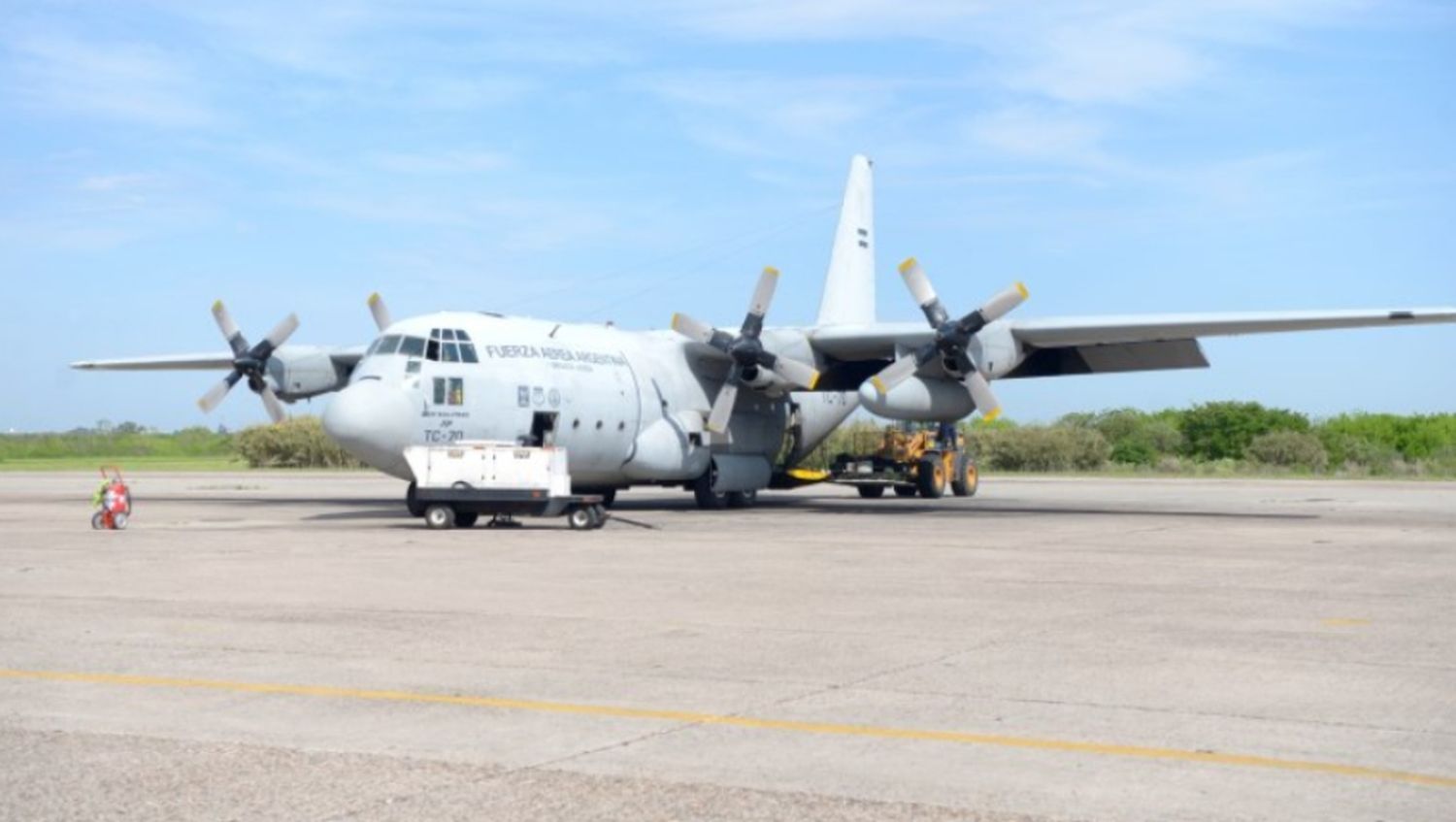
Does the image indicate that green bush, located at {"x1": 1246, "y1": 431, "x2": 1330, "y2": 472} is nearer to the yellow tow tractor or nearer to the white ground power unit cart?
the yellow tow tractor

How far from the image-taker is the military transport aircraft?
27609mm

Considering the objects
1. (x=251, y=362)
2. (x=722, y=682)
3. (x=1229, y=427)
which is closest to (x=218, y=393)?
(x=251, y=362)

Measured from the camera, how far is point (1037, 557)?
66.2ft

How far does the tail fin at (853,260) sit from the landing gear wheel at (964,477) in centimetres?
454

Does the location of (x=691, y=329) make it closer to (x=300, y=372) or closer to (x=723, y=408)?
(x=723, y=408)

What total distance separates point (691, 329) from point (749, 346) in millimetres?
1329

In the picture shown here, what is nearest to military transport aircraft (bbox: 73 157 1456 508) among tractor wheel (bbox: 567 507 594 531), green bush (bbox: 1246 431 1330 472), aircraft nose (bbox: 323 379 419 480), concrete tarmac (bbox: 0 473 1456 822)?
aircraft nose (bbox: 323 379 419 480)

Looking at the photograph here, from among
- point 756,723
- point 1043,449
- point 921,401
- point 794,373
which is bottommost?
point 756,723

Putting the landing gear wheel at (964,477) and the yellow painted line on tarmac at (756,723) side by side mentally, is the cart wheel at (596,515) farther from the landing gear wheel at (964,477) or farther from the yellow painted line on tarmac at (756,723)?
the landing gear wheel at (964,477)

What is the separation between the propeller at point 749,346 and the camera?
1334 inches

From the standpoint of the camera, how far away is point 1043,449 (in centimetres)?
7262

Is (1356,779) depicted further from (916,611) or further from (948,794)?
(916,611)

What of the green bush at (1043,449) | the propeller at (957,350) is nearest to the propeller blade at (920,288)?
the propeller at (957,350)

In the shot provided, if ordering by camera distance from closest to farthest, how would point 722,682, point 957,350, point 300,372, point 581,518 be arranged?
point 722,682 → point 581,518 → point 957,350 → point 300,372
